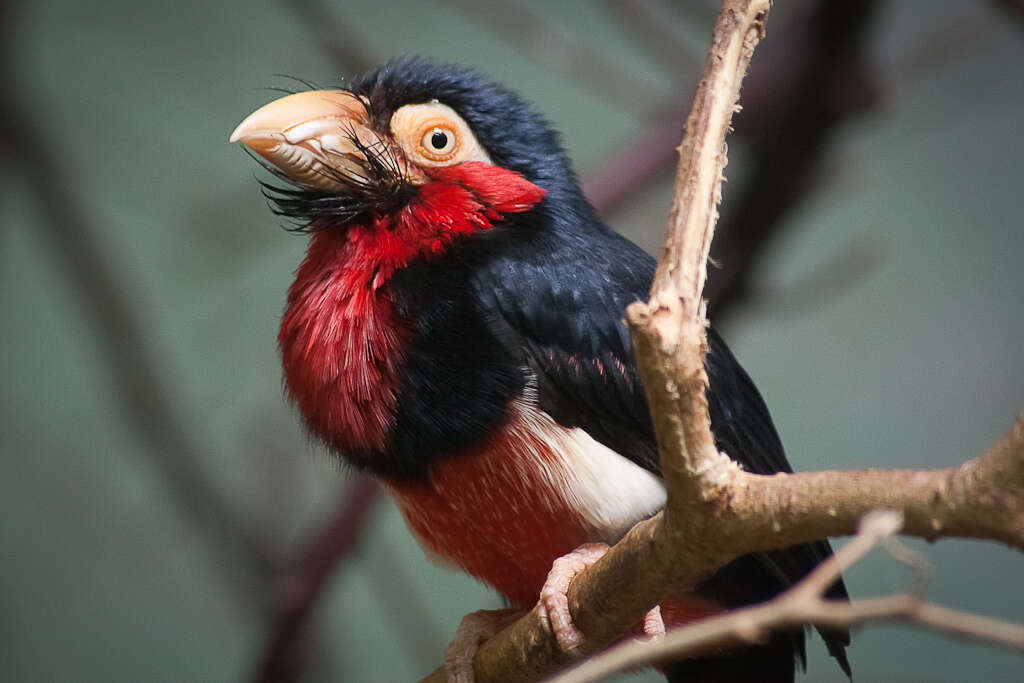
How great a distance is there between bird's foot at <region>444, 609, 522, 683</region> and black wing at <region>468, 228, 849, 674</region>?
30 centimetres

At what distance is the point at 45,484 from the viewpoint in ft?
10.9

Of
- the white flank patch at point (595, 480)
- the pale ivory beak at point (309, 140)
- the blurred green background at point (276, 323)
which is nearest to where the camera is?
the white flank patch at point (595, 480)

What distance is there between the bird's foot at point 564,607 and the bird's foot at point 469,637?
0.80 ft

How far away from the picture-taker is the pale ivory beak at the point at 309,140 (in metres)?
1.43

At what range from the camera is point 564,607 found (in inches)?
44.3

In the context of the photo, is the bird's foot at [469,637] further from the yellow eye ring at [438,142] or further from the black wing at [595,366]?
the yellow eye ring at [438,142]

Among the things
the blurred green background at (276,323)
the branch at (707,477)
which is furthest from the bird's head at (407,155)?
the blurred green background at (276,323)

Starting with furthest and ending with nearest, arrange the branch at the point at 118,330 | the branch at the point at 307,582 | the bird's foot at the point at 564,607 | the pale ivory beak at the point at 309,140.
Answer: the branch at the point at 118,330 → the branch at the point at 307,582 → the pale ivory beak at the point at 309,140 → the bird's foot at the point at 564,607

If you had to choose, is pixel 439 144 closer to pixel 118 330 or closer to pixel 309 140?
pixel 309 140

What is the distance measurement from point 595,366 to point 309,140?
19.6 inches

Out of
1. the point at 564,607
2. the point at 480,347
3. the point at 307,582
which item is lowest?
the point at 307,582

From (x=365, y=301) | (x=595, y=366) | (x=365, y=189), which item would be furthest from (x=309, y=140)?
(x=595, y=366)

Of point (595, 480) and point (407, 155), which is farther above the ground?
point (407, 155)

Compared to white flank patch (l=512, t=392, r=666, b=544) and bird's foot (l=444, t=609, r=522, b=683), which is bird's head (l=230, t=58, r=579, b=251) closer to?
white flank patch (l=512, t=392, r=666, b=544)
